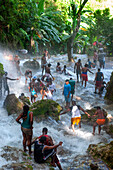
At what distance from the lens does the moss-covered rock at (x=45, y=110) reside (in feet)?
28.3

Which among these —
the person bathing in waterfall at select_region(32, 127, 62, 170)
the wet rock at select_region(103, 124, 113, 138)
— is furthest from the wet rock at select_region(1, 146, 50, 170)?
the wet rock at select_region(103, 124, 113, 138)

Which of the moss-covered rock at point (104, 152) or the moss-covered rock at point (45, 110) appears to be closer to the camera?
the moss-covered rock at point (104, 152)

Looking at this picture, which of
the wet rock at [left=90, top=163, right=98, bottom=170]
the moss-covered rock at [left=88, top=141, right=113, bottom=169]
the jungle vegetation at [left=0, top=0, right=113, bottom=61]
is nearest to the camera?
the wet rock at [left=90, top=163, right=98, bottom=170]

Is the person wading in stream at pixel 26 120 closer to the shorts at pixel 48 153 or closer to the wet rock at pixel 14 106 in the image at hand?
the shorts at pixel 48 153

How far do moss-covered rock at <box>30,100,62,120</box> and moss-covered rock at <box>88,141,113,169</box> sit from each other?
10.1ft

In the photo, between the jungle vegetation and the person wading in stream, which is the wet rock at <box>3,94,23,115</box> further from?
the jungle vegetation

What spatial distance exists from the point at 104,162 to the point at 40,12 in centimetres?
1827

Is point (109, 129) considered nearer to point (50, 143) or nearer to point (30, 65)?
point (50, 143)

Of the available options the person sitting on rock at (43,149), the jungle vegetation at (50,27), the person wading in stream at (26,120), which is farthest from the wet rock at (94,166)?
the jungle vegetation at (50,27)

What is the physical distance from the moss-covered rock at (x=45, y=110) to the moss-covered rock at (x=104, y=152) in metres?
3.09

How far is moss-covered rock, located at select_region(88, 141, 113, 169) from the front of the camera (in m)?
5.17

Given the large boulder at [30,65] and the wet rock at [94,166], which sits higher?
the large boulder at [30,65]

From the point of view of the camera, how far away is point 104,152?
5.38m

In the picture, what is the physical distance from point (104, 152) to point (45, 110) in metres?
3.79
